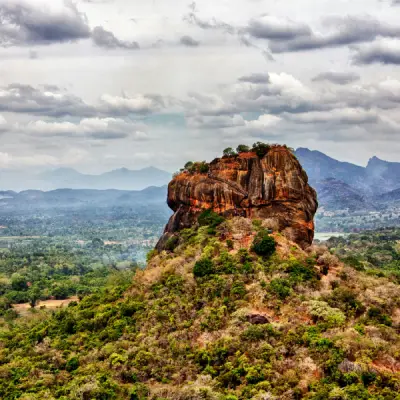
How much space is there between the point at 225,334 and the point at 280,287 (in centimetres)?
517

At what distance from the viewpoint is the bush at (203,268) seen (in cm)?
3750

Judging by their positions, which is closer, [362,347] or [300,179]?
[362,347]

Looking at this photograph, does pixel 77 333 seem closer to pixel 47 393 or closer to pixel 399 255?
pixel 47 393

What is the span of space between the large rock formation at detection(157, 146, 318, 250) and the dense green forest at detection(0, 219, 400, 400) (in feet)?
7.17

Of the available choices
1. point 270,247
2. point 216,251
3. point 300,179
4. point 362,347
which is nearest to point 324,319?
point 362,347

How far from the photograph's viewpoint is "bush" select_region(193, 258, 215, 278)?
37500 millimetres

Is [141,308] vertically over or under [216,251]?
under

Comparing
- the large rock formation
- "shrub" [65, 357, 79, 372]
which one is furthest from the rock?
the large rock formation

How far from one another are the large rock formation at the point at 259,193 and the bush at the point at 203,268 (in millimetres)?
6727

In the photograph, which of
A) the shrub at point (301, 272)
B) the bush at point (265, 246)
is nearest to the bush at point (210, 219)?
the bush at point (265, 246)

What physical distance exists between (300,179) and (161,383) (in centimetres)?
2151

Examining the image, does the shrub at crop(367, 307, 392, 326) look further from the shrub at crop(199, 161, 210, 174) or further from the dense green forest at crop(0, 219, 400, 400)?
the shrub at crop(199, 161, 210, 174)

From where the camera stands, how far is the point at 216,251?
39812 millimetres

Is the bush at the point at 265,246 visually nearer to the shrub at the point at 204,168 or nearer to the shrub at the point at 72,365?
the shrub at the point at 204,168
